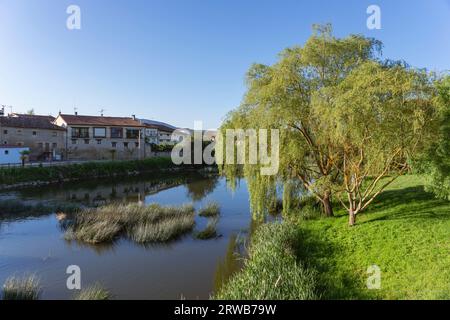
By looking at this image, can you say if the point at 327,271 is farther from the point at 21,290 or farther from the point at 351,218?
the point at 21,290

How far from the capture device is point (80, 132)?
44.1m

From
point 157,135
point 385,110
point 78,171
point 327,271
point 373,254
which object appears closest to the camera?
point 327,271

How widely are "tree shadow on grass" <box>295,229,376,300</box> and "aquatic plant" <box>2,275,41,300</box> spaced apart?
807 centimetres

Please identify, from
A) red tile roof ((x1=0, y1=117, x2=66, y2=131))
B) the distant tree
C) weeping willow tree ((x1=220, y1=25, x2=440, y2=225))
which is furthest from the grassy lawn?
red tile roof ((x1=0, y1=117, x2=66, y2=131))

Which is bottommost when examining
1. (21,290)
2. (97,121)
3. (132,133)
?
(21,290)

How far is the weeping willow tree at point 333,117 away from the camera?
912 centimetres

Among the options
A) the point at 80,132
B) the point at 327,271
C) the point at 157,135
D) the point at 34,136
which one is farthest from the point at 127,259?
the point at 157,135

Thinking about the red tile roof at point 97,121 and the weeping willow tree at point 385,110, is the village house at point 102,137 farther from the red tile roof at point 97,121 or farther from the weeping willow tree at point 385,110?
the weeping willow tree at point 385,110

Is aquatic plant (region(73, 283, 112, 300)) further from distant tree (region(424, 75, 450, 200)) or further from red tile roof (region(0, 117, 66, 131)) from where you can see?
red tile roof (region(0, 117, 66, 131))

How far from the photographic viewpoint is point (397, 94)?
356 inches

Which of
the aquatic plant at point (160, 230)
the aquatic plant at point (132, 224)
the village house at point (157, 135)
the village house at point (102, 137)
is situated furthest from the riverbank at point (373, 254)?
the village house at point (157, 135)

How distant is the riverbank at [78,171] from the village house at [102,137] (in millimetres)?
6843

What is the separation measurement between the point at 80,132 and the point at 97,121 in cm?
372

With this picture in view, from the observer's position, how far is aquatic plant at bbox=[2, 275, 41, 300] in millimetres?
8055
